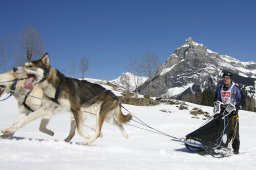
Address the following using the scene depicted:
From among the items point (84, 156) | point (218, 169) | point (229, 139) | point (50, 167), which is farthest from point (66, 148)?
point (229, 139)

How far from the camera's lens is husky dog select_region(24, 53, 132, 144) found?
646cm

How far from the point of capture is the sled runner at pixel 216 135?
7234 mm

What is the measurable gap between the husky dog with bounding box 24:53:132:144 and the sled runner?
1960 mm

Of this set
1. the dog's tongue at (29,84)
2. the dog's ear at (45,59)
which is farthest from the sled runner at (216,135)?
the dog's tongue at (29,84)

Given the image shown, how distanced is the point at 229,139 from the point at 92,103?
3.02m

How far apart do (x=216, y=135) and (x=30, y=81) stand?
153 inches

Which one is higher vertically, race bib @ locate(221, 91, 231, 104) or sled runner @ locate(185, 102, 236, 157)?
race bib @ locate(221, 91, 231, 104)

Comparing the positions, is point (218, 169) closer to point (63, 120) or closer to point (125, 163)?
point (125, 163)

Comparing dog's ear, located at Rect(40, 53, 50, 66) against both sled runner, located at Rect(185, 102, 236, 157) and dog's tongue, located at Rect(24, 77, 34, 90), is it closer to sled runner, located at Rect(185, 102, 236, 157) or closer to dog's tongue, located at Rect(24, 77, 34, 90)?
dog's tongue, located at Rect(24, 77, 34, 90)

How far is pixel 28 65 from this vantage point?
6.39 meters

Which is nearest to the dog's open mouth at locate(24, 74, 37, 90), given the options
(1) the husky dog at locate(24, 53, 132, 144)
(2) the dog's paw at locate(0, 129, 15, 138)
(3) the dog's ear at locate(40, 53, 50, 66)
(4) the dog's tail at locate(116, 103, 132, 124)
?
(1) the husky dog at locate(24, 53, 132, 144)

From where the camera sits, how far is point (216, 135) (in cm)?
738

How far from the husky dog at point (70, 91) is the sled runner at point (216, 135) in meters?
1.96

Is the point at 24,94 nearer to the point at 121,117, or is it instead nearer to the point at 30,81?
the point at 30,81
